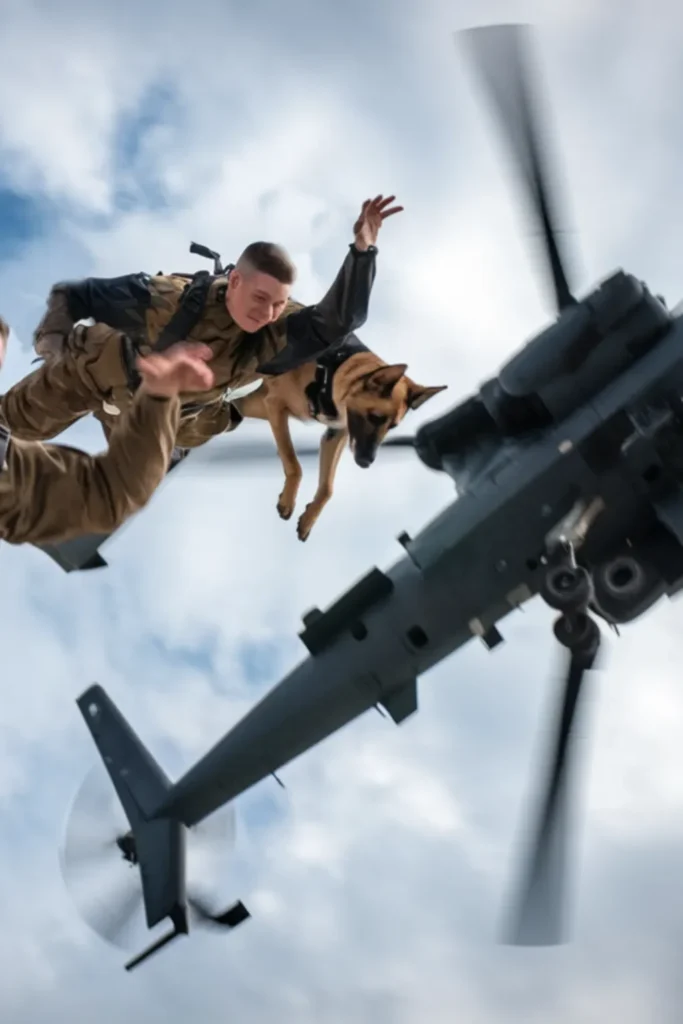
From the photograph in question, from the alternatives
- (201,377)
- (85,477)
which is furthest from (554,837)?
(201,377)

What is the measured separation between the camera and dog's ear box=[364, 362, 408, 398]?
7.02 metres

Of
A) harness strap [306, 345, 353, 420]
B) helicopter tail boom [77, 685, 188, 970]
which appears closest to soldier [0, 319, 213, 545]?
harness strap [306, 345, 353, 420]

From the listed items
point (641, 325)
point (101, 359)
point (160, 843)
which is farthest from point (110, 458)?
point (160, 843)

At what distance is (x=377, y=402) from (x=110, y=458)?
3.60 meters

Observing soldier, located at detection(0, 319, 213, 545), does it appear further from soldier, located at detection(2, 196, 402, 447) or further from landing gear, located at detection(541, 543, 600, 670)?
landing gear, located at detection(541, 543, 600, 670)

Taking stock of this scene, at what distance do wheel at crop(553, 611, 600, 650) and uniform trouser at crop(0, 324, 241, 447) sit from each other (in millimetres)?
3748

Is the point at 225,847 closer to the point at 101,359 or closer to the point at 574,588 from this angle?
the point at 574,588

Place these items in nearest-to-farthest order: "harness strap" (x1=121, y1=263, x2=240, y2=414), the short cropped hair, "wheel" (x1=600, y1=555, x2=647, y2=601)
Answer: the short cropped hair → "harness strap" (x1=121, y1=263, x2=240, y2=414) → "wheel" (x1=600, y1=555, x2=647, y2=601)

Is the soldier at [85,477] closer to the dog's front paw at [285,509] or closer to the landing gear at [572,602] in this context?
the dog's front paw at [285,509]

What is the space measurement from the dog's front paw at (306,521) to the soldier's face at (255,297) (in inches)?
105

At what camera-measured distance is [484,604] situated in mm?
7949

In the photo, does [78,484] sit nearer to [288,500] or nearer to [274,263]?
[274,263]

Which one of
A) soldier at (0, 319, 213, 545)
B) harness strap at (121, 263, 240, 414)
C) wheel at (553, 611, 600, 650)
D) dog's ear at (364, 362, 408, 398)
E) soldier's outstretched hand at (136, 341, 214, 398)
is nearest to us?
soldier's outstretched hand at (136, 341, 214, 398)

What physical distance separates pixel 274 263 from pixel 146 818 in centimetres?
722
